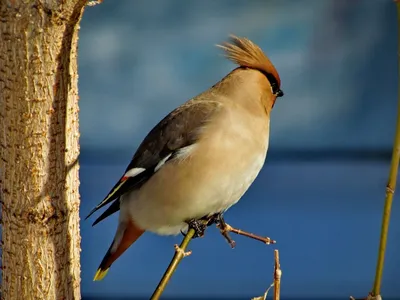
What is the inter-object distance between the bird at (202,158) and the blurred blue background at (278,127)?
60.5 inches

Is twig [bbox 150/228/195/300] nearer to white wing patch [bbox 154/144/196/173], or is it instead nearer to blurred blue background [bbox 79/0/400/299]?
white wing patch [bbox 154/144/196/173]

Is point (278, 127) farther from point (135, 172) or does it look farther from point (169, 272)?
point (169, 272)

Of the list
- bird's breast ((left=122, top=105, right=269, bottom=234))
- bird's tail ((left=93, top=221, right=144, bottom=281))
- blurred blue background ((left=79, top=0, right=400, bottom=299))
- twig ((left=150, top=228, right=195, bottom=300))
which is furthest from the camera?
blurred blue background ((left=79, top=0, right=400, bottom=299))

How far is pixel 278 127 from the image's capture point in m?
4.13

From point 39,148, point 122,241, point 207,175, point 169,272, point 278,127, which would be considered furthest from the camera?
point 278,127

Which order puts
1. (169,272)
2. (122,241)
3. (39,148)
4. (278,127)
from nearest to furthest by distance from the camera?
(169,272) < (39,148) < (122,241) < (278,127)

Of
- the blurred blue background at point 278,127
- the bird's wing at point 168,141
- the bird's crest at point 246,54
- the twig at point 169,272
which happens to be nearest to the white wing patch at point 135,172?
the bird's wing at point 168,141

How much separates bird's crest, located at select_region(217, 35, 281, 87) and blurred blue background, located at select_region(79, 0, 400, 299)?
156 centimetres

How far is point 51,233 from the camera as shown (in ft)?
5.62

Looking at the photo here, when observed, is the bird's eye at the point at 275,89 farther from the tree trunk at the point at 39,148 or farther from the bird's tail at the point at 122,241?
the tree trunk at the point at 39,148

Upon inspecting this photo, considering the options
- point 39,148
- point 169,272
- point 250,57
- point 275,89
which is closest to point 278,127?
point 275,89

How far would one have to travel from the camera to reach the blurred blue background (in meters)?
4.09

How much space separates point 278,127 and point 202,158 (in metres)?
1.80

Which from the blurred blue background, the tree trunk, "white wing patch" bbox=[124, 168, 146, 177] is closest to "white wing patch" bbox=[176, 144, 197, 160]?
"white wing patch" bbox=[124, 168, 146, 177]
